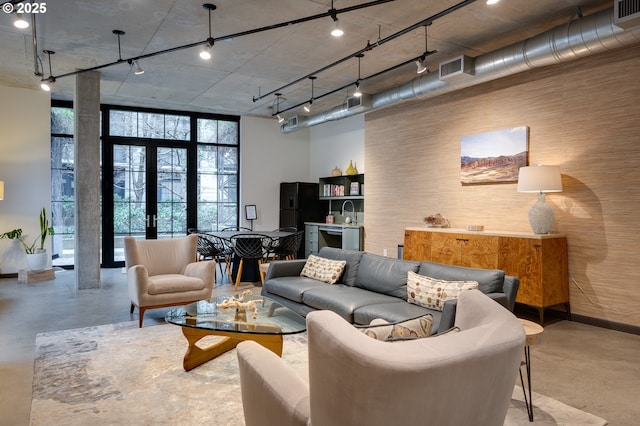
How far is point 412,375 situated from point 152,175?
889cm

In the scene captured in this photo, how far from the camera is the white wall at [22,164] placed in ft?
24.8

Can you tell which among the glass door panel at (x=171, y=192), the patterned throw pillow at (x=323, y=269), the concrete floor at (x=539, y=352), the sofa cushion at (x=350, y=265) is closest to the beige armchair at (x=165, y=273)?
the concrete floor at (x=539, y=352)

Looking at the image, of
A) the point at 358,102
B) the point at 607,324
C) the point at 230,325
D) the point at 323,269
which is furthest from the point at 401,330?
the point at 358,102

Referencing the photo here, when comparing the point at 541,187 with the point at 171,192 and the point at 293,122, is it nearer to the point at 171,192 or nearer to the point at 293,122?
the point at 293,122

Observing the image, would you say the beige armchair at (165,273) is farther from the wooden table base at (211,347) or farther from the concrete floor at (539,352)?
the wooden table base at (211,347)

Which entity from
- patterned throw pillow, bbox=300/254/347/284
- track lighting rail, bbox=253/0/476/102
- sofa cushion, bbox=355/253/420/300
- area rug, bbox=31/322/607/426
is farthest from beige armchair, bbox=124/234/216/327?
track lighting rail, bbox=253/0/476/102

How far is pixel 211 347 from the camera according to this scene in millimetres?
3600

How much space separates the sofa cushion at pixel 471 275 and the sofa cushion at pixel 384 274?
7.0 inches

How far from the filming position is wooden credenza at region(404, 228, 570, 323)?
15.6 ft

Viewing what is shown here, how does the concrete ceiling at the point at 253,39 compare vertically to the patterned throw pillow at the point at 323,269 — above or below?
above

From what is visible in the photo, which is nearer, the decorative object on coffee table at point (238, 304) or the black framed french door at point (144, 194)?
the decorative object on coffee table at point (238, 304)

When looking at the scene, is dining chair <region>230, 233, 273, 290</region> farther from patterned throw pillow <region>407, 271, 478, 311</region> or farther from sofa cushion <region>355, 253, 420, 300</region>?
patterned throw pillow <region>407, 271, 478, 311</region>

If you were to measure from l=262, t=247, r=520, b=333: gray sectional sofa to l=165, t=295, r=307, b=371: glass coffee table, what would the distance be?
0.57m

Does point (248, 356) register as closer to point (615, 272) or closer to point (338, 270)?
point (338, 270)
